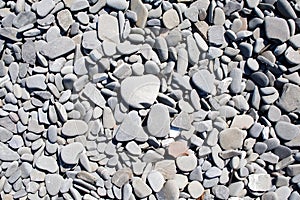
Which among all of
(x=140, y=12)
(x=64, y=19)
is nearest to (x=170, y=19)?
(x=140, y=12)

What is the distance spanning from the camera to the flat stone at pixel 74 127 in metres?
1.34

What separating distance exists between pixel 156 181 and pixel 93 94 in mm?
293

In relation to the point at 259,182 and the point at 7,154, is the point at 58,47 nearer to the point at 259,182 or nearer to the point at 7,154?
the point at 7,154

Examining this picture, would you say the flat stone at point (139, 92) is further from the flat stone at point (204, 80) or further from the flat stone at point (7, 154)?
the flat stone at point (7, 154)

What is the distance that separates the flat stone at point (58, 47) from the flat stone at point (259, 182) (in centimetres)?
61

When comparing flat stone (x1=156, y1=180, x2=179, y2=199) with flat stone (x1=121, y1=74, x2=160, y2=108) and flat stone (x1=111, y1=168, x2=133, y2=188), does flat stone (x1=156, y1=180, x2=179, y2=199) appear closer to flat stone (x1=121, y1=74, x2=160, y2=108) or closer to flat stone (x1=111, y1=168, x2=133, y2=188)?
flat stone (x1=111, y1=168, x2=133, y2=188)

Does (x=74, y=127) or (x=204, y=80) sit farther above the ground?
(x=204, y=80)

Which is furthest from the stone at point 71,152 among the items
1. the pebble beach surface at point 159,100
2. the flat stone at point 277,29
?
the flat stone at point 277,29

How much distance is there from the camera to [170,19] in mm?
1348

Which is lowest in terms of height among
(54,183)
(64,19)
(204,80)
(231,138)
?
(54,183)

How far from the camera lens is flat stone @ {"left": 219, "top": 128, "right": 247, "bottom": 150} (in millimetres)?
1330

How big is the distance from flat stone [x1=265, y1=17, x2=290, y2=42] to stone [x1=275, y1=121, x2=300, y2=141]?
0.75 feet

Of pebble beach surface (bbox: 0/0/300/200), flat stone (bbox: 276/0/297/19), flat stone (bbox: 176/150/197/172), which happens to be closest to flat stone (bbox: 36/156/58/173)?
pebble beach surface (bbox: 0/0/300/200)

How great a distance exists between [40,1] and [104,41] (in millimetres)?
216
